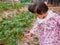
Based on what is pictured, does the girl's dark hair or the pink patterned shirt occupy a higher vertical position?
the girl's dark hair

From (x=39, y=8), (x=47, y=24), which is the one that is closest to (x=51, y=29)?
(x=47, y=24)

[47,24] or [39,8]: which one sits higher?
[39,8]

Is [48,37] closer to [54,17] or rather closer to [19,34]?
[54,17]

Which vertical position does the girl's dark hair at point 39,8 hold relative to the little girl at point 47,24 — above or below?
above

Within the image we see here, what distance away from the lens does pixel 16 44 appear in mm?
4473

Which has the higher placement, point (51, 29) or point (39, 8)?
point (39, 8)

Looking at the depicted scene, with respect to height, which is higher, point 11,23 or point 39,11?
point 39,11

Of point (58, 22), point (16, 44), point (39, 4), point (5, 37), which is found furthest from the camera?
point (5, 37)

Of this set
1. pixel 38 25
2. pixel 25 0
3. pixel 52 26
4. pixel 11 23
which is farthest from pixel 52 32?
pixel 25 0

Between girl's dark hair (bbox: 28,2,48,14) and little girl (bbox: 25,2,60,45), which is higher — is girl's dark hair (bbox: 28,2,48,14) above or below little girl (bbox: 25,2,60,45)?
above

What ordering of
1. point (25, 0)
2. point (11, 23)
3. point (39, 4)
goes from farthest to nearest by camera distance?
point (25, 0) < point (11, 23) < point (39, 4)

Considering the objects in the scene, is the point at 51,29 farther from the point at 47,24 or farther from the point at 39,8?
the point at 39,8

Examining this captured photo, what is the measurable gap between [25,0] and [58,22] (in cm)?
1341

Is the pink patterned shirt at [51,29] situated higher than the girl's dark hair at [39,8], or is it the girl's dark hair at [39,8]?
the girl's dark hair at [39,8]
